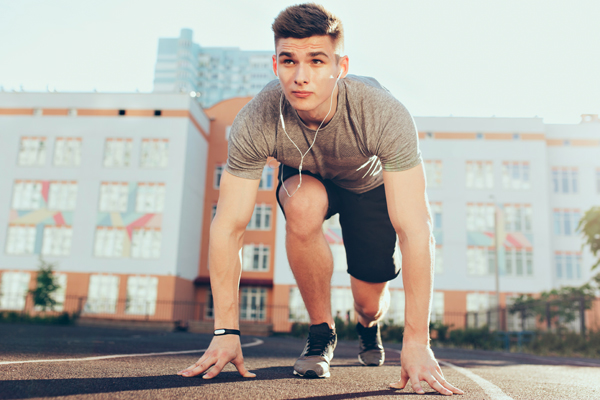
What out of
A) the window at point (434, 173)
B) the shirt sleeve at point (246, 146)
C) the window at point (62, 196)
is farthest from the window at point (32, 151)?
the shirt sleeve at point (246, 146)

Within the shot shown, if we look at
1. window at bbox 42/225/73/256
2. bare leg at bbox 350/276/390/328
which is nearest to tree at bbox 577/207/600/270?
bare leg at bbox 350/276/390/328

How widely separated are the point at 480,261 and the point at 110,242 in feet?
67.4

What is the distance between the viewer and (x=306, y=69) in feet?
7.80

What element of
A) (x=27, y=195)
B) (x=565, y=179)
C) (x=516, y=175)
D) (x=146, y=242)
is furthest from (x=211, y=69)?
(x=565, y=179)

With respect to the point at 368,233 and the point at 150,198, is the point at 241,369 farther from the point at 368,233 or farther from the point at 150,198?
the point at 150,198

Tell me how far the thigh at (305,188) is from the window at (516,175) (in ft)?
93.7

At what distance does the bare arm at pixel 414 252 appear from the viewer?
229 centimetres

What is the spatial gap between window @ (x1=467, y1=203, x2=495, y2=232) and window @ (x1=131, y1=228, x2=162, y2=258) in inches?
686

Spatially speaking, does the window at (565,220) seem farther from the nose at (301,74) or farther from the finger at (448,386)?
the nose at (301,74)

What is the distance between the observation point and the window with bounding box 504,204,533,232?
28906mm

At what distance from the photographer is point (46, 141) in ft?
95.5

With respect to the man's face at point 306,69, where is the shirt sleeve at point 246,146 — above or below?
below

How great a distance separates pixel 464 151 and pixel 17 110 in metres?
26.5

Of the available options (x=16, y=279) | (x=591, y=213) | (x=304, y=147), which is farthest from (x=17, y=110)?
(x=304, y=147)
